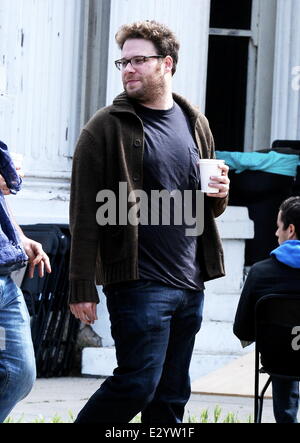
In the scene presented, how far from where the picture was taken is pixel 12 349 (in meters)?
4.49

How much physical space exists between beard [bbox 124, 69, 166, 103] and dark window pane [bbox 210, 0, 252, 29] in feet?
19.4

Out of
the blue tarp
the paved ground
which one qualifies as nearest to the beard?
the paved ground

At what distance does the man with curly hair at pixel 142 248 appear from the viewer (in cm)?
482

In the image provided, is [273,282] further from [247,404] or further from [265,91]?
[265,91]

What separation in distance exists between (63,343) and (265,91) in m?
3.19

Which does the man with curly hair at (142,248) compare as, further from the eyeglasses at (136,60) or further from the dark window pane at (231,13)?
the dark window pane at (231,13)

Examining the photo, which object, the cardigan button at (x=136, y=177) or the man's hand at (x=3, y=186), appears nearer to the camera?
the man's hand at (x=3, y=186)

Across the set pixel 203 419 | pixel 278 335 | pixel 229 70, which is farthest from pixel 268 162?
pixel 278 335

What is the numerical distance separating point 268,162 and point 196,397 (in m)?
2.18

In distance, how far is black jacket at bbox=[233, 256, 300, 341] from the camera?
19.4 feet

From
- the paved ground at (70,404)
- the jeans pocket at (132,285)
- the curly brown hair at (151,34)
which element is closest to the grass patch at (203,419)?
the paved ground at (70,404)

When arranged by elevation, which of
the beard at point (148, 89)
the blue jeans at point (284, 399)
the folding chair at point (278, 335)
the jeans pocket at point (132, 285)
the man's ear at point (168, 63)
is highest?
the man's ear at point (168, 63)

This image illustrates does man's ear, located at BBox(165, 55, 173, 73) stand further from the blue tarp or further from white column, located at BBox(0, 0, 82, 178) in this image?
the blue tarp

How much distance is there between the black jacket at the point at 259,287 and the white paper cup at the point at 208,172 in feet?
3.74
